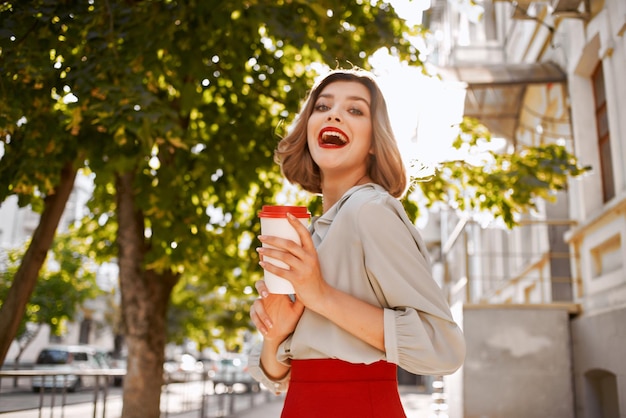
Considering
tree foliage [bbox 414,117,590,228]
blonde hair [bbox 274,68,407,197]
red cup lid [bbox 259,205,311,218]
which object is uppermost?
tree foliage [bbox 414,117,590,228]

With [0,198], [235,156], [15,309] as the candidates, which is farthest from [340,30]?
[15,309]

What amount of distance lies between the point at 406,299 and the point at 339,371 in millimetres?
282

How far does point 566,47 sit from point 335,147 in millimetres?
10048

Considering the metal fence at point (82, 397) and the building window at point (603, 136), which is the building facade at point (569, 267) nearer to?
the building window at point (603, 136)

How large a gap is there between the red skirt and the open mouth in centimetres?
70

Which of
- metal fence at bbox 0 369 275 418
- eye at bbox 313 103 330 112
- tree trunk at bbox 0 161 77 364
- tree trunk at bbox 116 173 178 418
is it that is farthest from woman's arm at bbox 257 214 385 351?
tree trunk at bbox 116 173 178 418

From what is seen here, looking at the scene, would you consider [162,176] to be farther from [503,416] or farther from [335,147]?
[503,416]

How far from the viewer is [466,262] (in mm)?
10594

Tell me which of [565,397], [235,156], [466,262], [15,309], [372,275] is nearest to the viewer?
[372,275]

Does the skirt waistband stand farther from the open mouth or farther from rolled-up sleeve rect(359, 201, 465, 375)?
the open mouth

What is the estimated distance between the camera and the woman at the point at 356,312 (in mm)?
1702

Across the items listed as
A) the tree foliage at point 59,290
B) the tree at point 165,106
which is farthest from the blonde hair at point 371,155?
the tree foliage at point 59,290

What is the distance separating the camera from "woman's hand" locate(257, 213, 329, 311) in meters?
1.67

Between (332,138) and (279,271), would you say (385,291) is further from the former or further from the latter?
(332,138)
